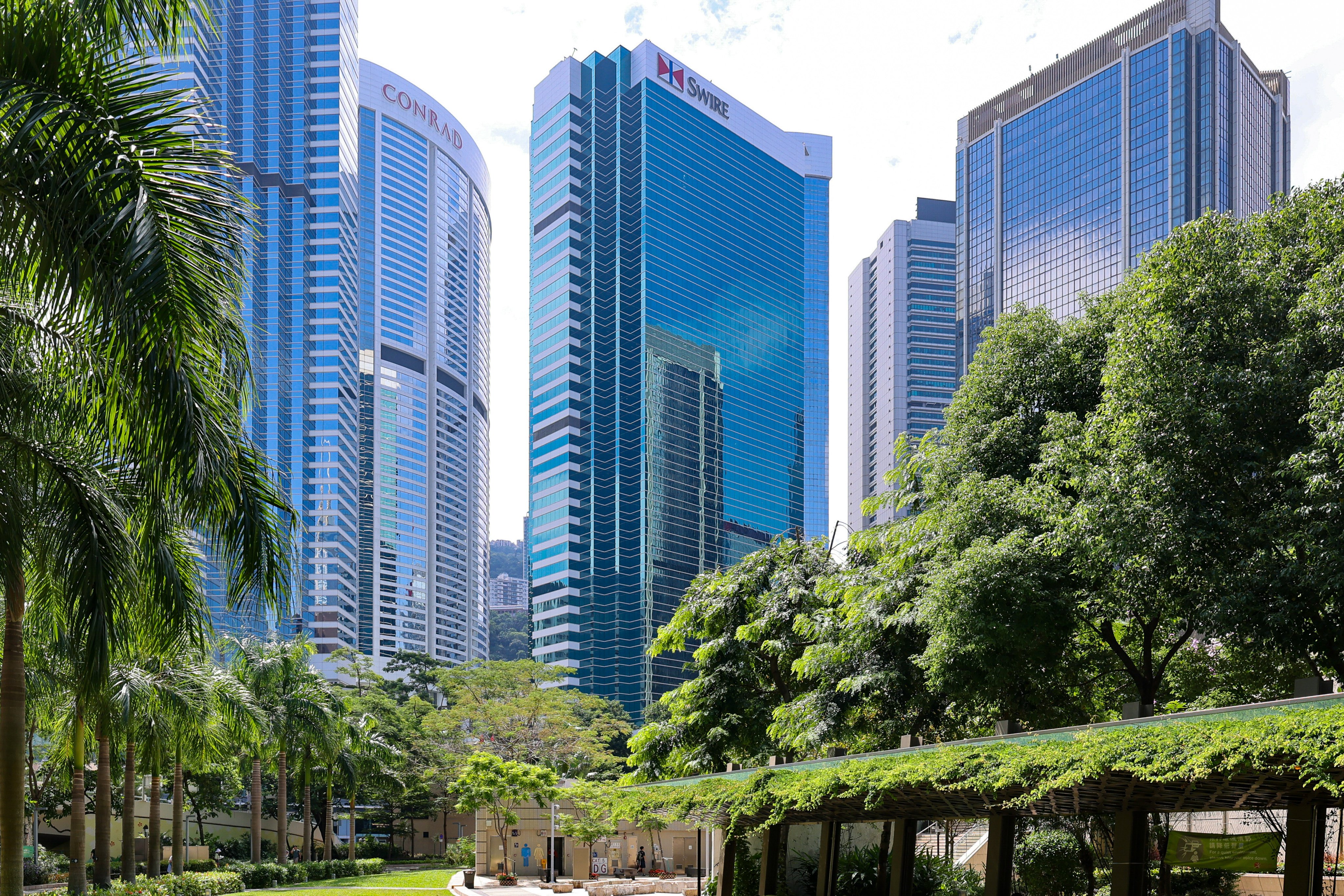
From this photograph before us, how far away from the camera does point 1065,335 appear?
810 inches

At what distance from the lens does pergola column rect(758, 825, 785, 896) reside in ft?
75.9

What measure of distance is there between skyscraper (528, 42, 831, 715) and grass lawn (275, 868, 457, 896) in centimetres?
9408

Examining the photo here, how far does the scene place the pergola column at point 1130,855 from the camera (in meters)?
12.7

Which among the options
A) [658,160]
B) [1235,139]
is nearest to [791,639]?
[1235,139]

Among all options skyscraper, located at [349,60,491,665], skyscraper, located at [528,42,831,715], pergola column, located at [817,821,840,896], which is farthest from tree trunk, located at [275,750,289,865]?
skyscraper, located at [349,60,491,665]

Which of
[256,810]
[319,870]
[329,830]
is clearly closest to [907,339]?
[329,830]

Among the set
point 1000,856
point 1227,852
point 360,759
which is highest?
point 1227,852

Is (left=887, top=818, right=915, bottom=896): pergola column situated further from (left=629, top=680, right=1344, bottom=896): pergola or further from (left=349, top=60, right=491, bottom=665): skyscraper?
(left=349, top=60, right=491, bottom=665): skyscraper

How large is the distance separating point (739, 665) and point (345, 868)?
27.7 m

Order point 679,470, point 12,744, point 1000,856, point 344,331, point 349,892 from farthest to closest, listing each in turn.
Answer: point 344,331, point 679,470, point 349,892, point 1000,856, point 12,744

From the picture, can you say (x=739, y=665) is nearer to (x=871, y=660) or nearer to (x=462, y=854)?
(x=871, y=660)

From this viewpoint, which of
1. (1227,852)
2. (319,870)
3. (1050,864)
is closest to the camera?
(1227,852)

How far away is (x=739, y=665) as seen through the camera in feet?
96.1

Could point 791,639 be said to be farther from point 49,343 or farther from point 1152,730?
point 49,343
